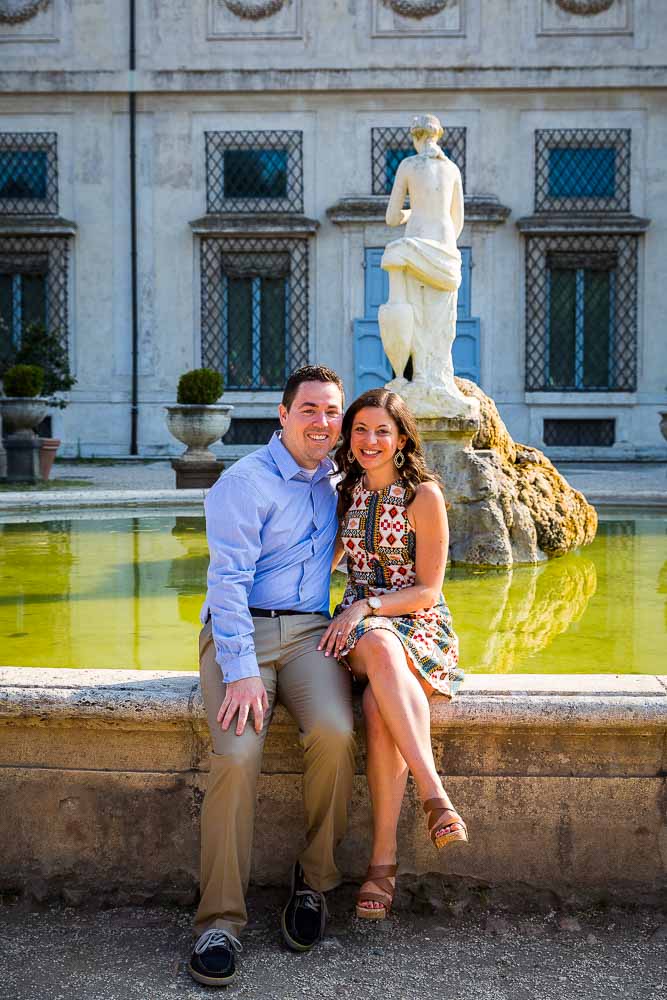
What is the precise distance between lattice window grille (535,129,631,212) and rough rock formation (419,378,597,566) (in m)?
11.2

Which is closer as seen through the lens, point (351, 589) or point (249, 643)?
point (249, 643)

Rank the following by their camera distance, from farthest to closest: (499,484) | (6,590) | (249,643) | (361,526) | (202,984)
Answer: (499,484)
(6,590)
(361,526)
(249,643)
(202,984)

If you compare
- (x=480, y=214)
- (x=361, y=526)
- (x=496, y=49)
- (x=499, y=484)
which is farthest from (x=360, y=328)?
(x=361, y=526)

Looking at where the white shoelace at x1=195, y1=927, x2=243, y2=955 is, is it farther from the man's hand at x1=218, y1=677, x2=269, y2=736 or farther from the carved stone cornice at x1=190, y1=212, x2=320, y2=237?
the carved stone cornice at x1=190, y1=212, x2=320, y2=237

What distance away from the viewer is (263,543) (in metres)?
2.71

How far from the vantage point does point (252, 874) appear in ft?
8.53

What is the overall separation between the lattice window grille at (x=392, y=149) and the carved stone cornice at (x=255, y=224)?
126 centimetres

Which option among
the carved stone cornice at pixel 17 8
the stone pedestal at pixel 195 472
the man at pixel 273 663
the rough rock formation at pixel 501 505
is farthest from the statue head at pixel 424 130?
the carved stone cornice at pixel 17 8

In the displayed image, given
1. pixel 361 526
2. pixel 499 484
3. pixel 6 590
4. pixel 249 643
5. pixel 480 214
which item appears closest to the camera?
pixel 249 643

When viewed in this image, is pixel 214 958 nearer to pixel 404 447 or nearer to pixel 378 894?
pixel 378 894

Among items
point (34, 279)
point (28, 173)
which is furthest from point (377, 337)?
point (28, 173)

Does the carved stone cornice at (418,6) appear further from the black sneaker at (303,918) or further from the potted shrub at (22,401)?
the black sneaker at (303,918)

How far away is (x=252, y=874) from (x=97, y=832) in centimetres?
39

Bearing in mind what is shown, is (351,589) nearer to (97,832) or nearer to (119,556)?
(97,832)
